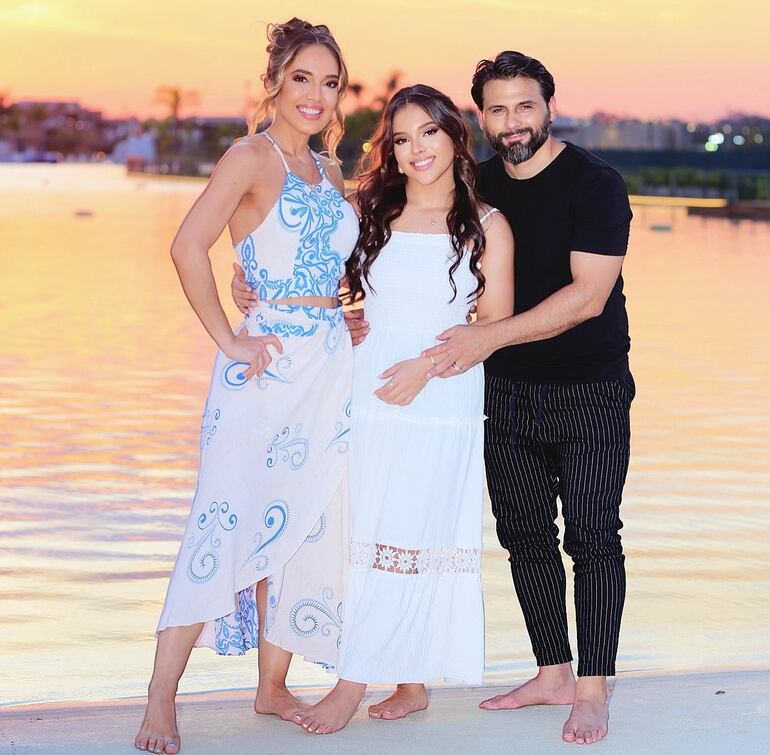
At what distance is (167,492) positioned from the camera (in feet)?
24.6

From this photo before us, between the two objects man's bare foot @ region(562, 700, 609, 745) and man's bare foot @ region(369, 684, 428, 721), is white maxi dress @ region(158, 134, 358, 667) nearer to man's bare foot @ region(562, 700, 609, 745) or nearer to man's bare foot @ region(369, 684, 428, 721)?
man's bare foot @ region(369, 684, 428, 721)

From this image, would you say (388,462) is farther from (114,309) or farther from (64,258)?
(64,258)

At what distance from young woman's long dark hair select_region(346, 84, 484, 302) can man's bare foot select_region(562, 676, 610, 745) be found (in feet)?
3.67

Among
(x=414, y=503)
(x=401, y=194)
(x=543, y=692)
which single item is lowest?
(x=543, y=692)

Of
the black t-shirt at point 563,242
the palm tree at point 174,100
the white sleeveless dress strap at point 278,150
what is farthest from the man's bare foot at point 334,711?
the palm tree at point 174,100

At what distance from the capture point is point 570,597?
5797mm

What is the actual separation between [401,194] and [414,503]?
2.84ft

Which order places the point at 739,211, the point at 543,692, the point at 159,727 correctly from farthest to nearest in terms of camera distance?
the point at 739,211 < the point at 543,692 < the point at 159,727

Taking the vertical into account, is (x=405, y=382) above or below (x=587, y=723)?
above

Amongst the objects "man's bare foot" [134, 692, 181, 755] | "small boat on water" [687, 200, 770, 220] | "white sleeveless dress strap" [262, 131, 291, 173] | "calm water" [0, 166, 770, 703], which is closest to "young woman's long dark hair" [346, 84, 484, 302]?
"white sleeveless dress strap" [262, 131, 291, 173]

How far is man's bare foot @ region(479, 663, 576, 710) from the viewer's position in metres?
4.26

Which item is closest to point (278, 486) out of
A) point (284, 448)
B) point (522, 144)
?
point (284, 448)

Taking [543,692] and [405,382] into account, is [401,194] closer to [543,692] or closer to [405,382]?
[405,382]

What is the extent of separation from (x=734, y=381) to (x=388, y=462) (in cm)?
787
